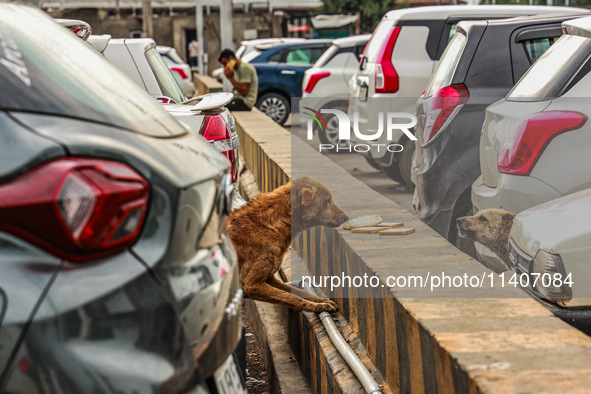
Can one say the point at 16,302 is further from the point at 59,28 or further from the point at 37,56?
the point at 59,28

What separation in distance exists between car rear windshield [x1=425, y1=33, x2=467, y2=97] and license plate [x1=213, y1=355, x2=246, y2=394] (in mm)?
4467

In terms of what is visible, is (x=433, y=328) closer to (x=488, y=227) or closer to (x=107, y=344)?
(x=107, y=344)

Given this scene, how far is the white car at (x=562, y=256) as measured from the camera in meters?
3.94

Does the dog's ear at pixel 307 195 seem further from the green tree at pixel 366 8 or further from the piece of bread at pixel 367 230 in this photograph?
the green tree at pixel 366 8

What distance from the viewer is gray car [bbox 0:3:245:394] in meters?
1.98

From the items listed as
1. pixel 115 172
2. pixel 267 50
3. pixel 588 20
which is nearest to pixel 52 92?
pixel 115 172

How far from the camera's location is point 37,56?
223 centimetres

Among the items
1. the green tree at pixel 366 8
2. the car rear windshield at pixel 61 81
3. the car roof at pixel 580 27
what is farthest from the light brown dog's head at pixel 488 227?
the green tree at pixel 366 8

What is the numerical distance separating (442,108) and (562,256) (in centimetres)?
222

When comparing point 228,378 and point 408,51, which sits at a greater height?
point 228,378

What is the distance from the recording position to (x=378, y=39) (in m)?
11.3

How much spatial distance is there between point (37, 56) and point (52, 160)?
35 centimetres

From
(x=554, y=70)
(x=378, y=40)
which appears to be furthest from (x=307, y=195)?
(x=378, y=40)

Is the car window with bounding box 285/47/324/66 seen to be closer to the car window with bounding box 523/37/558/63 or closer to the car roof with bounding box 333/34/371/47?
the car roof with bounding box 333/34/371/47
